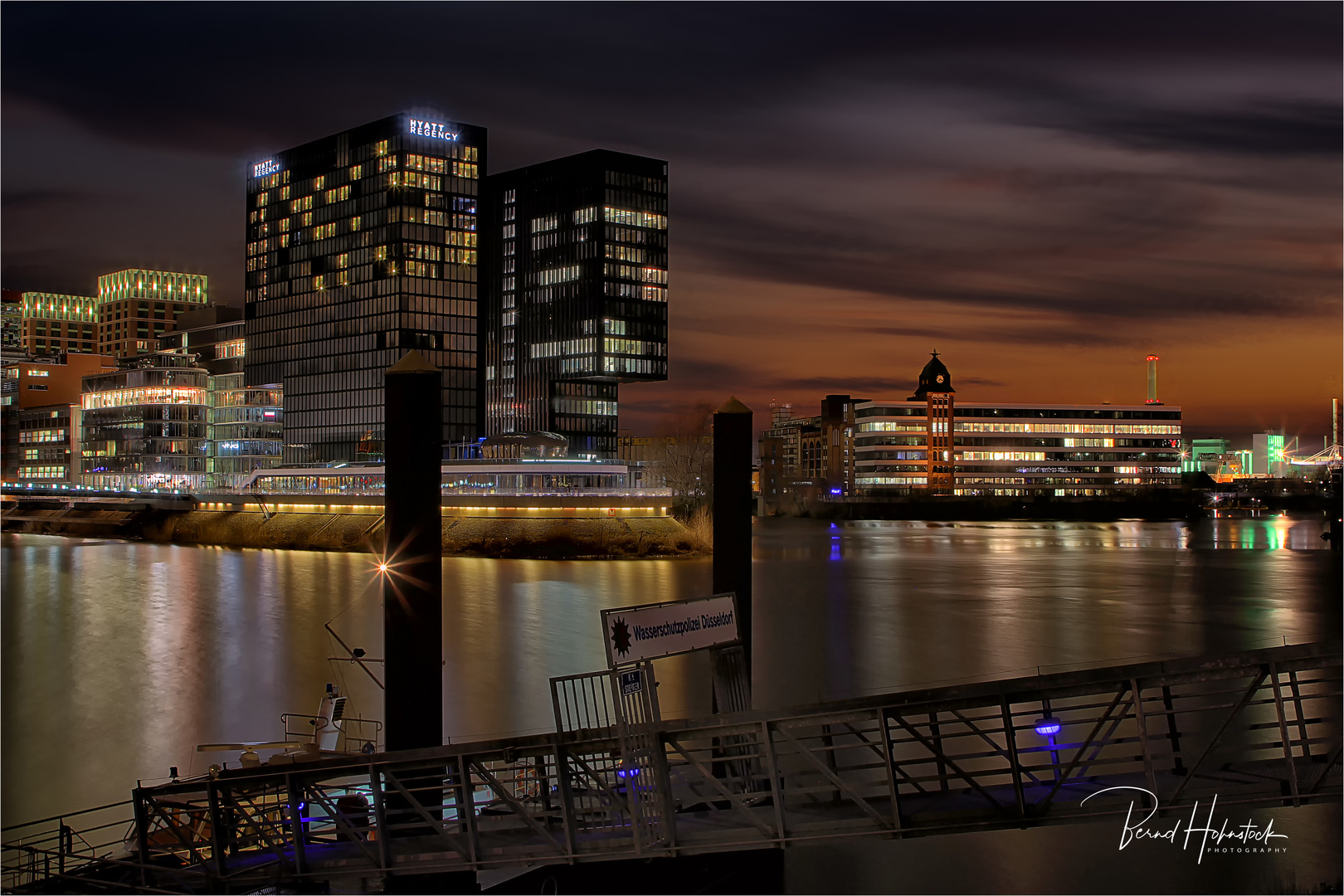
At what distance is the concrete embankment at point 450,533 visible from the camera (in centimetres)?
9100

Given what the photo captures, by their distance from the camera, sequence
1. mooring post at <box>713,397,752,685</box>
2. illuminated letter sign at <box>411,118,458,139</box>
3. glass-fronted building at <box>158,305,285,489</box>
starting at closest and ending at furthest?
mooring post at <box>713,397,752,685</box> → illuminated letter sign at <box>411,118,458,139</box> → glass-fronted building at <box>158,305,285,489</box>

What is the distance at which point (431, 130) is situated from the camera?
16400 cm

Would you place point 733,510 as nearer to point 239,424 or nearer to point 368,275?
point 368,275

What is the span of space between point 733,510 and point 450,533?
83.0 m

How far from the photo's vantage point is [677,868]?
13258 millimetres

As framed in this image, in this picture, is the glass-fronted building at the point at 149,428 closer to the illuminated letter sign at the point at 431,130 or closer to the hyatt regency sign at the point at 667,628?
the illuminated letter sign at the point at 431,130

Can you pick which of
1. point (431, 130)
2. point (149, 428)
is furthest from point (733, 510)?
point (149, 428)

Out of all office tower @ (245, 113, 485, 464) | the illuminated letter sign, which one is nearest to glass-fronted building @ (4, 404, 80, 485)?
office tower @ (245, 113, 485, 464)

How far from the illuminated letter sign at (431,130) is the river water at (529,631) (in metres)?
87.0

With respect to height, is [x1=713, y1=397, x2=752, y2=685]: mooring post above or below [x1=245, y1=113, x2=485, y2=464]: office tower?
below

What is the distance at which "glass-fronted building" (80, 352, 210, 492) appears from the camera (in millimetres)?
162250

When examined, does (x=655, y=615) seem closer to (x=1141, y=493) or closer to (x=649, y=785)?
(x=649, y=785)

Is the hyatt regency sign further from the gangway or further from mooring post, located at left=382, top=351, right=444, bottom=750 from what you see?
mooring post, located at left=382, top=351, right=444, bottom=750

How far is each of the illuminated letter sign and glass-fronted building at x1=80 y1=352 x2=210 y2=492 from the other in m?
48.8
